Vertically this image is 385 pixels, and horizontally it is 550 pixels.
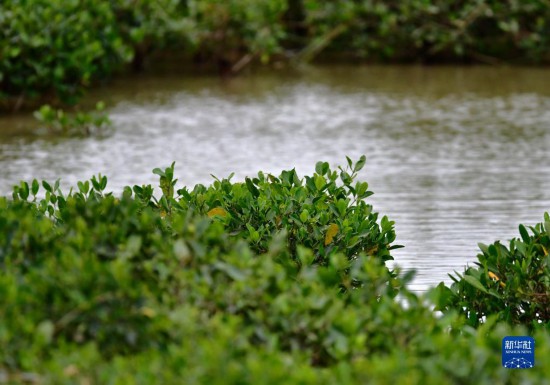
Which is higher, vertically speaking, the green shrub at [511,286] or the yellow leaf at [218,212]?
the yellow leaf at [218,212]

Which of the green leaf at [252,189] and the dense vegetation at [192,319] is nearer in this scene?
the dense vegetation at [192,319]

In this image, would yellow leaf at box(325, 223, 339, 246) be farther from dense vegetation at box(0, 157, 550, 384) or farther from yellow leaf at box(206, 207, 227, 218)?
dense vegetation at box(0, 157, 550, 384)

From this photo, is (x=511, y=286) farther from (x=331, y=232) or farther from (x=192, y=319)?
(x=192, y=319)

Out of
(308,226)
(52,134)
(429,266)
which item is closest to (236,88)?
(52,134)

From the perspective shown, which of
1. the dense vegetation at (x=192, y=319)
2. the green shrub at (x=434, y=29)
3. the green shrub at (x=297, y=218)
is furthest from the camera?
the green shrub at (x=434, y=29)

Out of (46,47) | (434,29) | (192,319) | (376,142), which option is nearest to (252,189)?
(192,319)

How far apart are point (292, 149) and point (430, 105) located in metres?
2.51

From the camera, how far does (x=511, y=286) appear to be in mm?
4117

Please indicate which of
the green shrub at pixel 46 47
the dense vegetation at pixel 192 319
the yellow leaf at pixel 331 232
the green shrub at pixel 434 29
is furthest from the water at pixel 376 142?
the dense vegetation at pixel 192 319

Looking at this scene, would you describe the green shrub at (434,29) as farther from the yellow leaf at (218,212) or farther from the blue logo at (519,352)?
the blue logo at (519,352)

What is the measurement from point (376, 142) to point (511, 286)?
4.97 metres

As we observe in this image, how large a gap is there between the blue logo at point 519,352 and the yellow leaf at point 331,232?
1.44 meters

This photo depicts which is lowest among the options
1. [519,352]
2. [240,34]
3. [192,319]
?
[519,352]

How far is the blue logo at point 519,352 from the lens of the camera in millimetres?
3188
